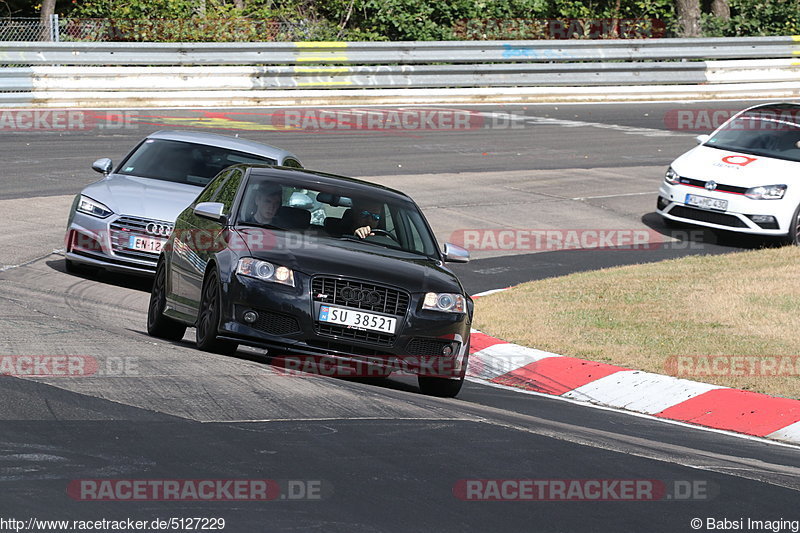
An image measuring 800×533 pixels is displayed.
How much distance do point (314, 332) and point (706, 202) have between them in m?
9.73

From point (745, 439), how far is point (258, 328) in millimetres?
3358

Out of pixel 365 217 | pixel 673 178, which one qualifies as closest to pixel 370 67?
pixel 673 178

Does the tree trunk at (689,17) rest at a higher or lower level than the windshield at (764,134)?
higher

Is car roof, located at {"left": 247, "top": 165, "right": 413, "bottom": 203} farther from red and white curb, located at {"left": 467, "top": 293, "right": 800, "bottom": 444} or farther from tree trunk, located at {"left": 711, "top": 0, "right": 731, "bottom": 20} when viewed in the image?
tree trunk, located at {"left": 711, "top": 0, "right": 731, "bottom": 20}

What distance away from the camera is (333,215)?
997cm

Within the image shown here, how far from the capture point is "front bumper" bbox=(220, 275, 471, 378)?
345 inches

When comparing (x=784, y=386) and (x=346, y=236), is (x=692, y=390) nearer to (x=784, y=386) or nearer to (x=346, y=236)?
(x=784, y=386)

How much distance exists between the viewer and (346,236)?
9820mm

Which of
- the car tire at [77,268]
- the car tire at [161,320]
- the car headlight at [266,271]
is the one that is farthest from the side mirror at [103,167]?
the car headlight at [266,271]

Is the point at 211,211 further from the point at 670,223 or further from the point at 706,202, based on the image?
the point at 670,223

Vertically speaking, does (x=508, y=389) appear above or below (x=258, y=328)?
below

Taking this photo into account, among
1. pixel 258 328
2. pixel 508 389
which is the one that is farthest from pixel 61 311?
pixel 508 389

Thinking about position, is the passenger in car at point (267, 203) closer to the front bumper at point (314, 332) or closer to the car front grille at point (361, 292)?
the front bumper at point (314, 332)

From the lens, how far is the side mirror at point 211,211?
9664 millimetres
